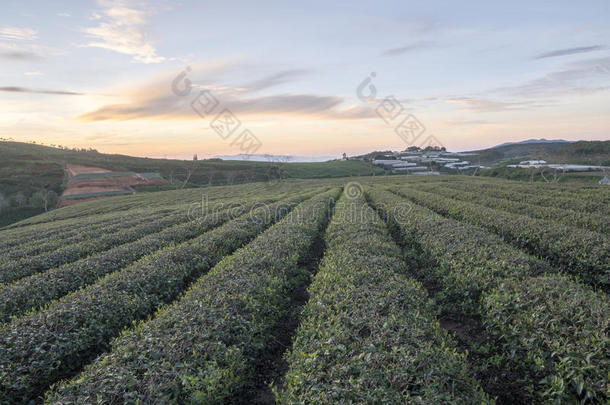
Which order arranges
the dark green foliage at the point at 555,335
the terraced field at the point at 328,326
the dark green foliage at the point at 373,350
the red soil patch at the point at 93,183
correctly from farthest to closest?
the red soil patch at the point at 93,183, the terraced field at the point at 328,326, the dark green foliage at the point at 555,335, the dark green foliage at the point at 373,350

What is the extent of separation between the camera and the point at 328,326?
6309mm

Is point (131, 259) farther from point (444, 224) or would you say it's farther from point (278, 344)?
point (444, 224)

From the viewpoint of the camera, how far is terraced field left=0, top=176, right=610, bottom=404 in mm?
4871

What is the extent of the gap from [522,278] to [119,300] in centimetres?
1190

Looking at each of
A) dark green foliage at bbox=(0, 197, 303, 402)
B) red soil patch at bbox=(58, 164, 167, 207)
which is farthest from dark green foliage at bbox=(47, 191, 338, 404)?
red soil patch at bbox=(58, 164, 167, 207)

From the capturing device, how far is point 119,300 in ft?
29.5

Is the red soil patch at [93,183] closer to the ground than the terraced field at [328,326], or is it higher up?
higher up

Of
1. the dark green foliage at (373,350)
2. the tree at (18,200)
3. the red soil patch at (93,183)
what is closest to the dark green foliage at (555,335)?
the dark green foliage at (373,350)

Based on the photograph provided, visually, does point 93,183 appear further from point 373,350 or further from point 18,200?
point 373,350

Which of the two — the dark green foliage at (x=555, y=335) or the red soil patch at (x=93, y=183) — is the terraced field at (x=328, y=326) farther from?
the red soil patch at (x=93, y=183)

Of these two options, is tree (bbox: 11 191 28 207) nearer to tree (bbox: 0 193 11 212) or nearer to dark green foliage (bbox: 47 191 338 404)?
tree (bbox: 0 193 11 212)

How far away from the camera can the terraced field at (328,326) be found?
4.87m

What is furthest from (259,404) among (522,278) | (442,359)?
(522,278)

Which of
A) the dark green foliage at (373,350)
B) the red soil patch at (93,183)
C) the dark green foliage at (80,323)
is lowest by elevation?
the dark green foliage at (80,323)
